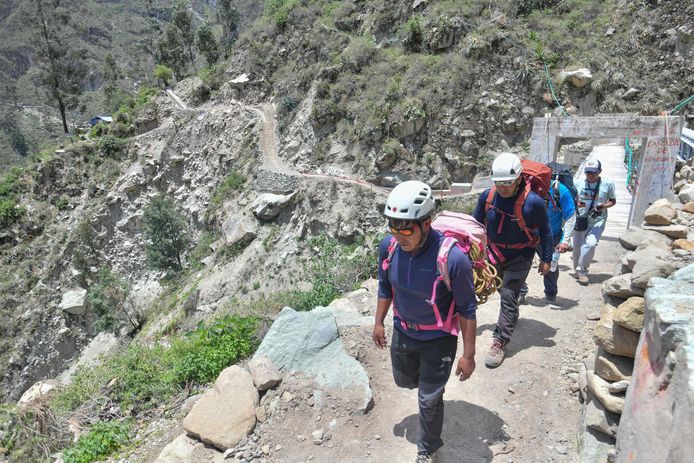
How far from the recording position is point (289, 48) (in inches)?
1000

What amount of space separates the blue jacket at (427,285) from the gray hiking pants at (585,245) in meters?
3.93

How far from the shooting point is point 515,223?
357 cm

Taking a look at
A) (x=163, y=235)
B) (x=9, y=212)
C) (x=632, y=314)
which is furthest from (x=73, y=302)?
(x=632, y=314)

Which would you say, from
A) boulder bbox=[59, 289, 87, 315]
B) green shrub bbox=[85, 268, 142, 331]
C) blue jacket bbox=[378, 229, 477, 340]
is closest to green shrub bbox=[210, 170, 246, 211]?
green shrub bbox=[85, 268, 142, 331]

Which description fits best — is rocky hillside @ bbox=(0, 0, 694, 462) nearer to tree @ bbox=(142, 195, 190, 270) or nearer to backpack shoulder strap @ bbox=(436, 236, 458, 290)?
tree @ bbox=(142, 195, 190, 270)

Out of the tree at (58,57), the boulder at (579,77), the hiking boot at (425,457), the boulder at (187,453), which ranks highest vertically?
the tree at (58,57)

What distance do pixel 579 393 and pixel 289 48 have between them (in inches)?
1034

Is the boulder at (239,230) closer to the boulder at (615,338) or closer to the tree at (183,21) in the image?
the boulder at (615,338)

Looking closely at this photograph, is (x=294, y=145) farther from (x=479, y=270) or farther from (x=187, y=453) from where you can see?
(x=479, y=270)

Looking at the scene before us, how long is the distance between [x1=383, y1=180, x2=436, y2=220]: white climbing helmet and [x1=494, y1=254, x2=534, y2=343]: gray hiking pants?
5.87ft

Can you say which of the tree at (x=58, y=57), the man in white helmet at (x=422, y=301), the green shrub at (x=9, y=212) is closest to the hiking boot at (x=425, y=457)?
the man in white helmet at (x=422, y=301)

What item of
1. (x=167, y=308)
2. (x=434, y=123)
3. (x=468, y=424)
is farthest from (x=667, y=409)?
(x=167, y=308)

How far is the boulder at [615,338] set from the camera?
250 cm

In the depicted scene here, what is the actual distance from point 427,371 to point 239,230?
1692 centimetres
